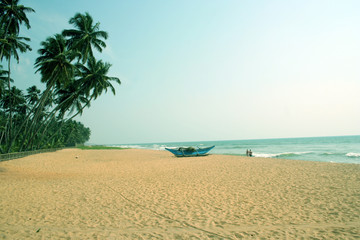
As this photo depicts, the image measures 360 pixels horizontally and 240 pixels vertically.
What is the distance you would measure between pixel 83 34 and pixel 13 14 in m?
5.98

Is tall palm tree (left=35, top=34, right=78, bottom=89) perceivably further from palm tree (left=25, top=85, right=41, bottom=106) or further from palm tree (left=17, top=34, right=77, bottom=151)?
palm tree (left=25, top=85, right=41, bottom=106)

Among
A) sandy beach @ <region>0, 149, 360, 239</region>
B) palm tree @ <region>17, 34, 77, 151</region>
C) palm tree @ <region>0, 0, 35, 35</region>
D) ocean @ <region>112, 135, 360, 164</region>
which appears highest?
palm tree @ <region>0, 0, 35, 35</region>

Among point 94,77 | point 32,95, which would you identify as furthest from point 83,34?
point 32,95

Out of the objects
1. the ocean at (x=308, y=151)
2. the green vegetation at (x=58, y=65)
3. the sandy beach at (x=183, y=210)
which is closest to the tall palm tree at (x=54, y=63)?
the green vegetation at (x=58, y=65)

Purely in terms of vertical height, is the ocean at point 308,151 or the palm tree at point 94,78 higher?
the palm tree at point 94,78

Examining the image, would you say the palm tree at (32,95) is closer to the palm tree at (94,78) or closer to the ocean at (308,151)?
the palm tree at (94,78)

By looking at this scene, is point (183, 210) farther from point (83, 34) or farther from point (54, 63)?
point (83, 34)

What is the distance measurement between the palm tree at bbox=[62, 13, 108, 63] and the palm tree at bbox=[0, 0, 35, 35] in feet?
13.3

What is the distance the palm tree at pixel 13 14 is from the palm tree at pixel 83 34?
405 cm

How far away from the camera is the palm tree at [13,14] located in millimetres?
16375

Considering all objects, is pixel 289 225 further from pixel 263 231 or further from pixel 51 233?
pixel 51 233

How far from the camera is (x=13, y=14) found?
17.1 meters

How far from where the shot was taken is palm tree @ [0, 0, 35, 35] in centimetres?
1638

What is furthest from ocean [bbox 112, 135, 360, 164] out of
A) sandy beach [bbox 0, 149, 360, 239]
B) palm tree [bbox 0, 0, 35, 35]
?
palm tree [bbox 0, 0, 35, 35]
